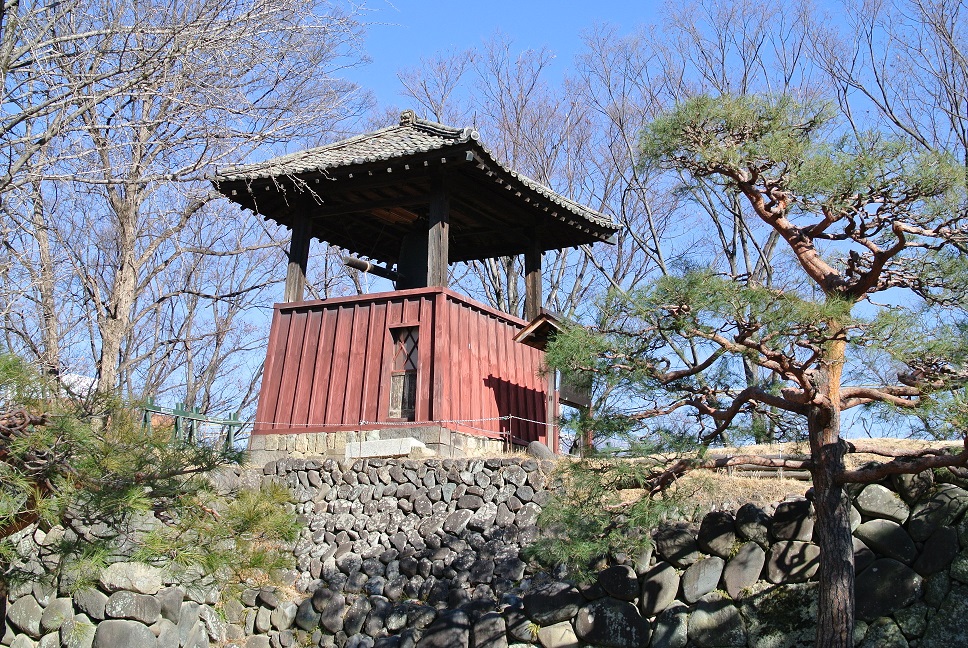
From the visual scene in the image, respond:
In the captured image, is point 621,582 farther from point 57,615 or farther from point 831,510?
point 57,615

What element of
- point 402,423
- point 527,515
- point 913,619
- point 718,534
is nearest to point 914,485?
point 913,619

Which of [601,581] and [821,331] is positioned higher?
[821,331]

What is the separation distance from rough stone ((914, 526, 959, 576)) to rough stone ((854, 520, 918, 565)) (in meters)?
0.09

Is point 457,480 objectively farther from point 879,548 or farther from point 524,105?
point 524,105

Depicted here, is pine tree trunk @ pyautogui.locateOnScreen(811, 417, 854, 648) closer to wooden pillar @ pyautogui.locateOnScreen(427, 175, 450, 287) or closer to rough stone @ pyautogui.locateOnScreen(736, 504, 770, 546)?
rough stone @ pyautogui.locateOnScreen(736, 504, 770, 546)

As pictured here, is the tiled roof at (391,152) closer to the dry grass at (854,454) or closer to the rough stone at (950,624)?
the dry grass at (854,454)

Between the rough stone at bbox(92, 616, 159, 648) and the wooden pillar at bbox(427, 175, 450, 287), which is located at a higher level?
the wooden pillar at bbox(427, 175, 450, 287)

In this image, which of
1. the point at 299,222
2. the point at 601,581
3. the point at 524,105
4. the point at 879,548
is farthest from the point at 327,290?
the point at 879,548

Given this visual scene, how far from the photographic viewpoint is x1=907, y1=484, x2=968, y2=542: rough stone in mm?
7340

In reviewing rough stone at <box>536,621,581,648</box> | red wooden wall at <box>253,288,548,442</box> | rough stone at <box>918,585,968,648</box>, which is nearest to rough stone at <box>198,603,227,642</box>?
red wooden wall at <box>253,288,548,442</box>

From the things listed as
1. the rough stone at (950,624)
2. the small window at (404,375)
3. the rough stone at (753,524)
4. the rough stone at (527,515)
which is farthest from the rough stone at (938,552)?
the small window at (404,375)

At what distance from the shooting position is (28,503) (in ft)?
16.9

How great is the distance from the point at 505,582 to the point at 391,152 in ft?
20.2

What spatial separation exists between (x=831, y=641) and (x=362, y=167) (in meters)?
8.66
